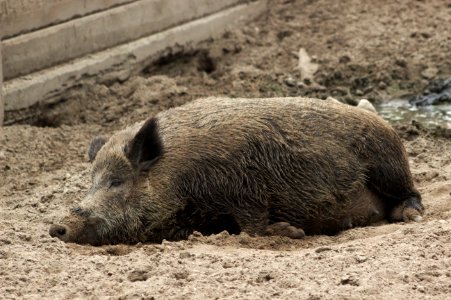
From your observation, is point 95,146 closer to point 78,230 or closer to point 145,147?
point 145,147

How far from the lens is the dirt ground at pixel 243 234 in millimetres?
5324

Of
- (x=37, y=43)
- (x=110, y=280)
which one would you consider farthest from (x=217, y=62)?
(x=110, y=280)

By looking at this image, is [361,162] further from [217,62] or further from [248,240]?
[217,62]

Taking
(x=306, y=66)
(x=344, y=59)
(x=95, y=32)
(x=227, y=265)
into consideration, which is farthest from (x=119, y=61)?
(x=227, y=265)

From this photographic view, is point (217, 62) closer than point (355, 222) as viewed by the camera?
No

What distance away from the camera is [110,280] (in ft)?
18.0

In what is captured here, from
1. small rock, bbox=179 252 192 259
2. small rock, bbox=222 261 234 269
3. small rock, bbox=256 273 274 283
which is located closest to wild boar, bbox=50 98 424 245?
small rock, bbox=179 252 192 259

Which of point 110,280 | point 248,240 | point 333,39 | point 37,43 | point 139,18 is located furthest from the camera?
point 333,39

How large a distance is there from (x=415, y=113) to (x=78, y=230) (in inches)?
184

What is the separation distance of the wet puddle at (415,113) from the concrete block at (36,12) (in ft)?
10.1

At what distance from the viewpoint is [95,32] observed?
10.2m

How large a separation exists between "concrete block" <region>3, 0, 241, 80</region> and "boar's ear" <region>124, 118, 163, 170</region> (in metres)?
2.98

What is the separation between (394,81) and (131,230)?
16.1 ft

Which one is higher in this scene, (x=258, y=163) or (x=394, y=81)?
(x=258, y=163)
